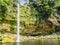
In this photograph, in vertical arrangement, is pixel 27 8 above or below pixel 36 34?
above

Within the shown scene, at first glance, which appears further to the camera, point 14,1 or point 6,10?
point 14,1

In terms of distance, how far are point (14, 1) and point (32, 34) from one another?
13.8ft

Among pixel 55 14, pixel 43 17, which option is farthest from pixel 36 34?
pixel 55 14

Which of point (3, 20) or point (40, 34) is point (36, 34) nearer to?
point (40, 34)

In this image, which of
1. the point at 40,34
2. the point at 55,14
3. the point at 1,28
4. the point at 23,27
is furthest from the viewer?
the point at 55,14

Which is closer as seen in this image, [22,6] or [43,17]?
[22,6]

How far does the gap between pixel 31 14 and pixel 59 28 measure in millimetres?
4440

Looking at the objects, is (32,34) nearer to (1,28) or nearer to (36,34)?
(36,34)

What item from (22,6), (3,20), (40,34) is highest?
(22,6)

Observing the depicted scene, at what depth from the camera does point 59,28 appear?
1093 inches

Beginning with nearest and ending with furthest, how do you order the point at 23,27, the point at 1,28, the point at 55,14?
the point at 1,28 → the point at 23,27 → the point at 55,14

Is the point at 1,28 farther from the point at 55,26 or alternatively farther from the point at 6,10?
the point at 55,26

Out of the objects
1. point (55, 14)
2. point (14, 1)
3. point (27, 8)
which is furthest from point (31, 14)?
point (55, 14)

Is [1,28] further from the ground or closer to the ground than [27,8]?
closer to the ground
